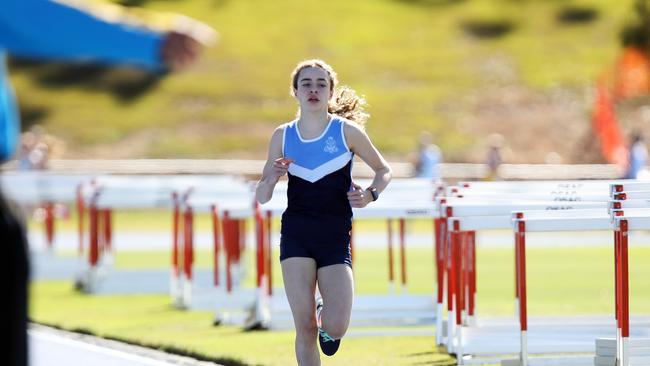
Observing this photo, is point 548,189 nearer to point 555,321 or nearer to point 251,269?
point 555,321

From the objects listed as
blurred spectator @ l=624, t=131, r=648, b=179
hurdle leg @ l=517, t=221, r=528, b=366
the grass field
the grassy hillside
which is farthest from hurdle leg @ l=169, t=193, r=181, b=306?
the grassy hillside

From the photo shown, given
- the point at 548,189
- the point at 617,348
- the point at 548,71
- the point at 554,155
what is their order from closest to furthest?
the point at 617,348
the point at 548,189
the point at 554,155
the point at 548,71

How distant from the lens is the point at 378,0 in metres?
110

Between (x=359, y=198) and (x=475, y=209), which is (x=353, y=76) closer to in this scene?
(x=475, y=209)

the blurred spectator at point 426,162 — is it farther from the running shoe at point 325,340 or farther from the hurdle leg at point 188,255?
the running shoe at point 325,340

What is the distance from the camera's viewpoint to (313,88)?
8.23m

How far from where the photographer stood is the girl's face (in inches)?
322

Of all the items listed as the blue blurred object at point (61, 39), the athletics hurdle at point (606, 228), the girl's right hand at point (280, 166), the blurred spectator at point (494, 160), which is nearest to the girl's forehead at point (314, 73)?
the girl's right hand at point (280, 166)

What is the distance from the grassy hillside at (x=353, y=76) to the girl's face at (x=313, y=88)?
64.3 metres

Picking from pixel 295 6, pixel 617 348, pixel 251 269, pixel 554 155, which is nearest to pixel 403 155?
pixel 554 155

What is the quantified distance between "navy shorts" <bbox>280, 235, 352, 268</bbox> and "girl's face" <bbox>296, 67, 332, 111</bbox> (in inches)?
28.1

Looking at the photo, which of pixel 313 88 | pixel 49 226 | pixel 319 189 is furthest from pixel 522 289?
pixel 49 226

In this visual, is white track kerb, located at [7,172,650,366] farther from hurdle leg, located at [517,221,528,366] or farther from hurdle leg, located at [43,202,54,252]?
hurdle leg, located at [43,202,54,252]

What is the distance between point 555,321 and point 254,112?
235ft
